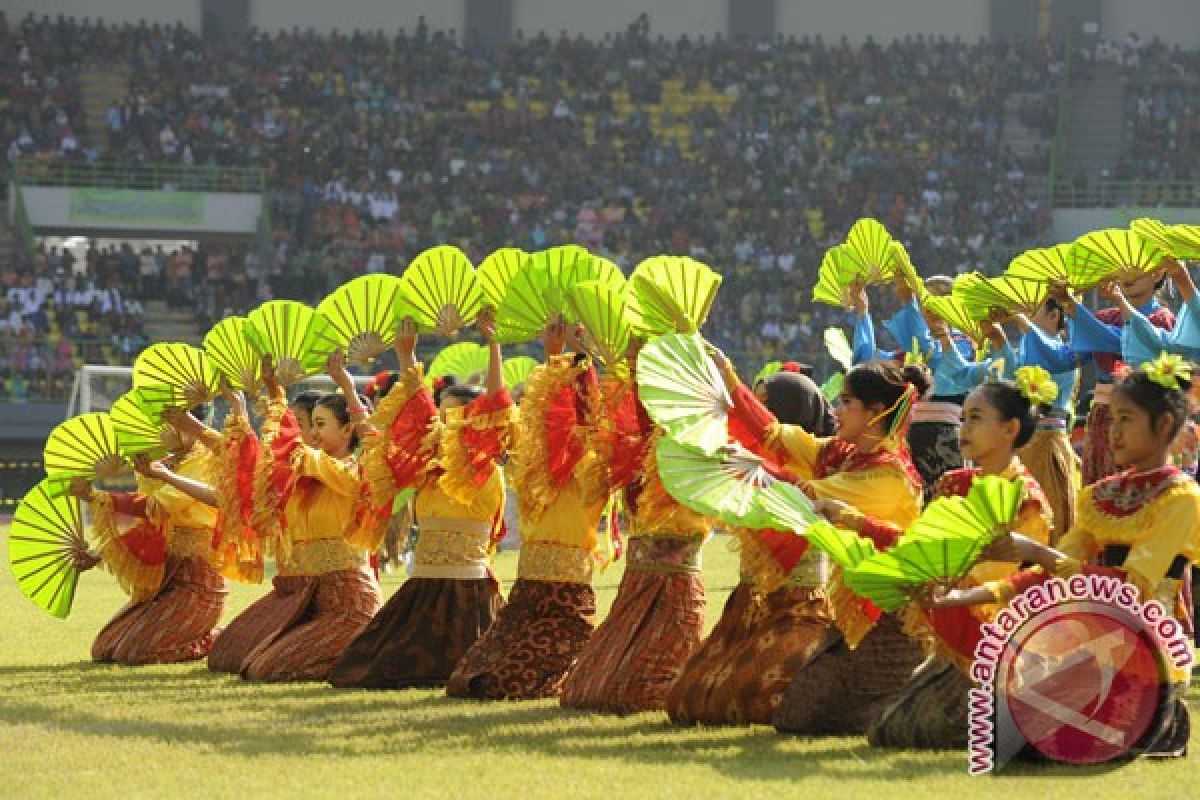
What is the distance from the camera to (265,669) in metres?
7.70

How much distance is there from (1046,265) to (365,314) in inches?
92.0

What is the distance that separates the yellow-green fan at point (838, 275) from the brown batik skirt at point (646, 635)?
92.7 inches

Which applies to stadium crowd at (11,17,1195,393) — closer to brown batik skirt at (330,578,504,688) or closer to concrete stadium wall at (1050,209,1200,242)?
concrete stadium wall at (1050,209,1200,242)

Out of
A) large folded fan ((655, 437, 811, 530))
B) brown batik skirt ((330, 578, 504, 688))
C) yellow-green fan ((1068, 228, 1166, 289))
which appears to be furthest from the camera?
brown batik skirt ((330, 578, 504, 688))

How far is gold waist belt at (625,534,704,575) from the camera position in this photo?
6.57 meters

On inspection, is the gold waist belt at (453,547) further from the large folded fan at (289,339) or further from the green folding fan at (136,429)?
the green folding fan at (136,429)

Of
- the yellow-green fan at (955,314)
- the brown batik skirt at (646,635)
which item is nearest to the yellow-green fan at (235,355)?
the brown batik skirt at (646,635)

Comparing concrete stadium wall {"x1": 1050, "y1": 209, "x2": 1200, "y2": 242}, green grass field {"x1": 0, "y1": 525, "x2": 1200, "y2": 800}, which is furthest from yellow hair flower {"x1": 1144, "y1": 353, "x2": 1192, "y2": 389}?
concrete stadium wall {"x1": 1050, "y1": 209, "x2": 1200, "y2": 242}

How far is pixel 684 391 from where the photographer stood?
590 cm

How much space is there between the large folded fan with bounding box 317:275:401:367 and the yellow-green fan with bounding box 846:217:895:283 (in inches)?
76.5

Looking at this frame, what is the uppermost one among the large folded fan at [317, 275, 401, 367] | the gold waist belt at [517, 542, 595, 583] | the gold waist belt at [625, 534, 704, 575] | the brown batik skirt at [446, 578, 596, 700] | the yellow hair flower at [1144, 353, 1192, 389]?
the yellow hair flower at [1144, 353, 1192, 389]

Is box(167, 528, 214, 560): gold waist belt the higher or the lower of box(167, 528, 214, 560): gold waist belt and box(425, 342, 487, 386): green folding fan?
the lower

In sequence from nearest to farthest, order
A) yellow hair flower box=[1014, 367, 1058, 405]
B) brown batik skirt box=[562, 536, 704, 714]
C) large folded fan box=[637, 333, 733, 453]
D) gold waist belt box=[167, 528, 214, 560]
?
1. yellow hair flower box=[1014, 367, 1058, 405]
2. large folded fan box=[637, 333, 733, 453]
3. brown batik skirt box=[562, 536, 704, 714]
4. gold waist belt box=[167, 528, 214, 560]

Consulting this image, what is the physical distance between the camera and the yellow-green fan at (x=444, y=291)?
24.1 feet
